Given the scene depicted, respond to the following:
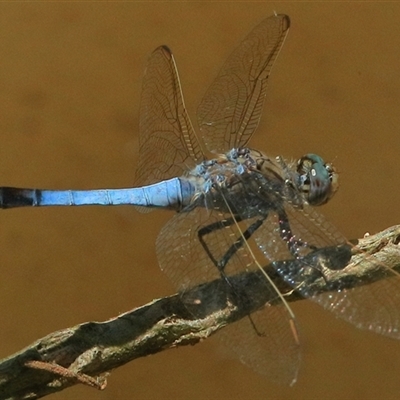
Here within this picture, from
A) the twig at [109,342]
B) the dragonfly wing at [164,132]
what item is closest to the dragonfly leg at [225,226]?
the twig at [109,342]

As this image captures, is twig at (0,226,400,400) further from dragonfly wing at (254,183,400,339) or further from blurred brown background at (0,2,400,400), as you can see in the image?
blurred brown background at (0,2,400,400)

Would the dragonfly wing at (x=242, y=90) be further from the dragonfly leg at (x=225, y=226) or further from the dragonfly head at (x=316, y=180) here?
the dragonfly leg at (x=225, y=226)

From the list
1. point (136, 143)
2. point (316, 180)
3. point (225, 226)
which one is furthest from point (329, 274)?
point (136, 143)

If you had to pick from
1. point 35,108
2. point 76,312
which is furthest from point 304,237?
point 35,108

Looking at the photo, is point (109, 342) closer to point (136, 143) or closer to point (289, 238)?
point (289, 238)

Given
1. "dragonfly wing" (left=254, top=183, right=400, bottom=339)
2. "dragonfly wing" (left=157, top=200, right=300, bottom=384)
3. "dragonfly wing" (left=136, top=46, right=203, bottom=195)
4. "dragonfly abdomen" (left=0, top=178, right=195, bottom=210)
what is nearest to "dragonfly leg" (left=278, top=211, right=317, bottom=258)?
"dragonfly wing" (left=254, top=183, right=400, bottom=339)

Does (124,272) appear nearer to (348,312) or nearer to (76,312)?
(76,312)
